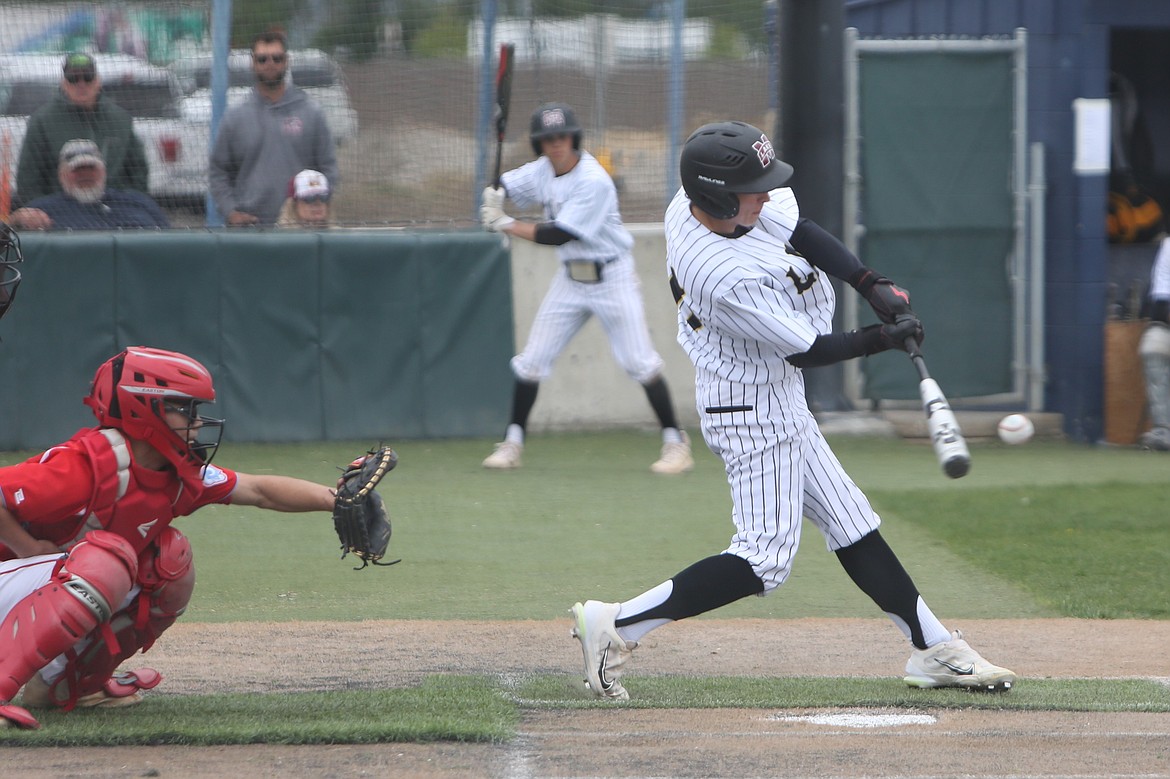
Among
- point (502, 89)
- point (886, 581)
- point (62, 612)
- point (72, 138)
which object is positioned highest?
point (502, 89)

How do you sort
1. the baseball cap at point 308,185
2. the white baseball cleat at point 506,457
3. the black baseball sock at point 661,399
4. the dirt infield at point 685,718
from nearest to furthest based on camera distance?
the dirt infield at point 685,718
the black baseball sock at point 661,399
the white baseball cleat at point 506,457
the baseball cap at point 308,185

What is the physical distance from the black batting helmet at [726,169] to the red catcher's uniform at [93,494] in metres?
1.54

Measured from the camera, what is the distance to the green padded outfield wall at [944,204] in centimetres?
1004

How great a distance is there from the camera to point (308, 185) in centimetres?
940

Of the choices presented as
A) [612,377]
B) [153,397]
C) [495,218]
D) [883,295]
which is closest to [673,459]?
[612,377]

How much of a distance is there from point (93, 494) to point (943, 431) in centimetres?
226

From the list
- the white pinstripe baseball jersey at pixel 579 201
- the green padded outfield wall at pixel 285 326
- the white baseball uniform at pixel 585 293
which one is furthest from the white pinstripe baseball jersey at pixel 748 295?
the green padded outfield wall at pixel 285 326

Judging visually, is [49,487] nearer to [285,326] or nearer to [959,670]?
[959,670]

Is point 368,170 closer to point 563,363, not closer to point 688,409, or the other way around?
point 563,363

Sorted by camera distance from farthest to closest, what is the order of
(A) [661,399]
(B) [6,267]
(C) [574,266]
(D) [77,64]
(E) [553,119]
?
(D) [77,64], (A) [661,399], (C) [574,266], (E) [553,119], (B) [6,267]

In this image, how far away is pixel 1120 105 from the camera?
11.9 m

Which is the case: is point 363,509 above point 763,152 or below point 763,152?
below

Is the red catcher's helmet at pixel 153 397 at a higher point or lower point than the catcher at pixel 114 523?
higher

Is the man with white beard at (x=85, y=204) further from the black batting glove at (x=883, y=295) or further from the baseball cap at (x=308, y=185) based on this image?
the black batting glove at (x=883, y=295)
